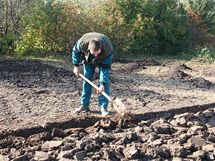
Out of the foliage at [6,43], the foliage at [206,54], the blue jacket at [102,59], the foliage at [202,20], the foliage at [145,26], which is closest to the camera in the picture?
the blue jacket at [102,59]

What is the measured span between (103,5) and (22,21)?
9.08 feet

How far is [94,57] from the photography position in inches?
298

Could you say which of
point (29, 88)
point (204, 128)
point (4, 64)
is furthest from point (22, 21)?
point (204, 128)

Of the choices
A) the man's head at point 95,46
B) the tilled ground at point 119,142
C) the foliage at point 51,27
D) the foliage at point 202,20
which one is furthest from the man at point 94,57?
the foliage at point 202,20

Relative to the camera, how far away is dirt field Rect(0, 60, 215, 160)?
7.61 metres

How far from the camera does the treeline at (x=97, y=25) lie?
48.6ft

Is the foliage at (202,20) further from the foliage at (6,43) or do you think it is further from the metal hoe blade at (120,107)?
the metal hoe blade at (120,107)

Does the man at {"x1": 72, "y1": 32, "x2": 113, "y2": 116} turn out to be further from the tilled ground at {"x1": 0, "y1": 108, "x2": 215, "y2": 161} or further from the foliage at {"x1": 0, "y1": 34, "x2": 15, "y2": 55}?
the foliage at {"x1": 0, "y1": 34, "x2": 15, "y2": 55}

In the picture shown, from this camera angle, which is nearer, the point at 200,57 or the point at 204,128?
the point at 204,128

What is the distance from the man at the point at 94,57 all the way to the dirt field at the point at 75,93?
280 mm

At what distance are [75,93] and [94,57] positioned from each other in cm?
219

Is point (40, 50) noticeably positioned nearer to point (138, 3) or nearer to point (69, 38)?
point (69, 38)

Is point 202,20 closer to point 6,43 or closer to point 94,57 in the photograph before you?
point 6,43

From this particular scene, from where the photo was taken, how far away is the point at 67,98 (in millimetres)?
9242
